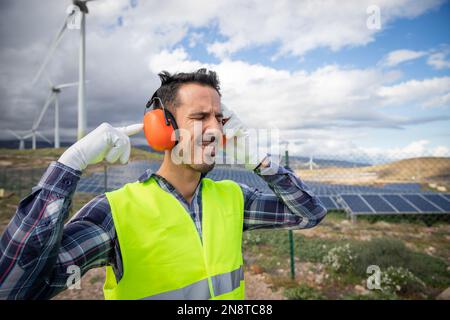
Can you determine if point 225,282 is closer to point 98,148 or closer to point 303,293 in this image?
point 98,148

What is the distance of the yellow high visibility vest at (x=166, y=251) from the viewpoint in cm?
170

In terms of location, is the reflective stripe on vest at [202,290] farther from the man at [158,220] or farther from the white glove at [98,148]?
the white glove at [98,148]

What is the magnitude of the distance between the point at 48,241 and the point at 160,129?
1.03m

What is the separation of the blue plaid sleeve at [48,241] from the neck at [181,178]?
0.60m

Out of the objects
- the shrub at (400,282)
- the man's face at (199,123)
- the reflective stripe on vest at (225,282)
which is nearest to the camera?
the reflective stripe on vest at (225,282)

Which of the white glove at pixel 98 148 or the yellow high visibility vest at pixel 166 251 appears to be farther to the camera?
the yellow high visibility vest at pixel 166 251

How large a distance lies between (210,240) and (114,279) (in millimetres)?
666

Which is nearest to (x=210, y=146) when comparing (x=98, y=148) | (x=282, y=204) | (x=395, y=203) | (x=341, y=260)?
(x=98, y=148)

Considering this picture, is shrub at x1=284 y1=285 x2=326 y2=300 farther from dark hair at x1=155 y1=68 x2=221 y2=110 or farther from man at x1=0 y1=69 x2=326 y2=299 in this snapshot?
dark hair at x1=155 y1=68 x2=221 y2=110

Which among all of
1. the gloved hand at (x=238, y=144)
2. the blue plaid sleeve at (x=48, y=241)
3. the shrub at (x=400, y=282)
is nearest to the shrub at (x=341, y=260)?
the shrub at (x=400, y=282)

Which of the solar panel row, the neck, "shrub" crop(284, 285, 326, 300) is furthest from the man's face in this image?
the solar panel row

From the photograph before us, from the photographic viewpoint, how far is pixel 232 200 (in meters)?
2.28
